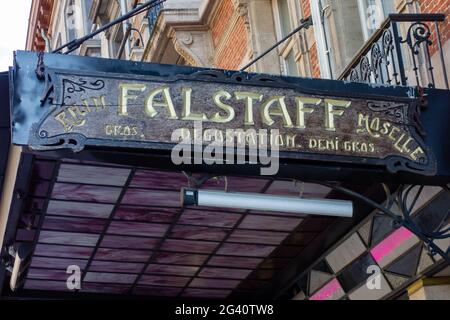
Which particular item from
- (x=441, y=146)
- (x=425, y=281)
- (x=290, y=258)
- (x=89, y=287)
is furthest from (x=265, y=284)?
(x=441, y=146)

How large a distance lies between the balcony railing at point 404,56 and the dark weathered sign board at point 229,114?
2.22ft

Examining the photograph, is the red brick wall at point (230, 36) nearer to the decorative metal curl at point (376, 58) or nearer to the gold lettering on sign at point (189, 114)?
the decorative metal curl at point (376, 58)

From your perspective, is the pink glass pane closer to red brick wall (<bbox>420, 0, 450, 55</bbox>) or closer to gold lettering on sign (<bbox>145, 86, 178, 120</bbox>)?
gold lettering on sign (<bbox>145, 86, 178, 120</bbox>)

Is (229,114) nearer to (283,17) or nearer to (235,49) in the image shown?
(283,17)

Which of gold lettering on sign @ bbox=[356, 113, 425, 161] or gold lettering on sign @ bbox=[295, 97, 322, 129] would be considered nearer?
gold lettering on sign @ bbox=[295, 97, 322, 129]

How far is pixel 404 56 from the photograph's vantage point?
32.7 ft

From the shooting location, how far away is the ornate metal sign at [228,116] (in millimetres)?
7840

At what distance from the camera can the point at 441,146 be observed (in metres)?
8.45

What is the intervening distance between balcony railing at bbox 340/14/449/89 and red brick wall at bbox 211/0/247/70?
200 inches

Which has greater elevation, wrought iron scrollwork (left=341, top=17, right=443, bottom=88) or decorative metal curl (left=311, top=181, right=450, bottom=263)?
wrought iron scrollwork (left=341, top=17, right=443, bottom=88)

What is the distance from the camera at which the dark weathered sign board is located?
309 inches

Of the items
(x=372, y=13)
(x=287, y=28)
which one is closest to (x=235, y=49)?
(x=287, y=28)

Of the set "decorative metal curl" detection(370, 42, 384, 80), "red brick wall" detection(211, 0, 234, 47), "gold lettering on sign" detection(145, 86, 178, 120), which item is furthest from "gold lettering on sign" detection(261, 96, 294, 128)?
"red brick wall" detection(211, 0, 234, 47)
